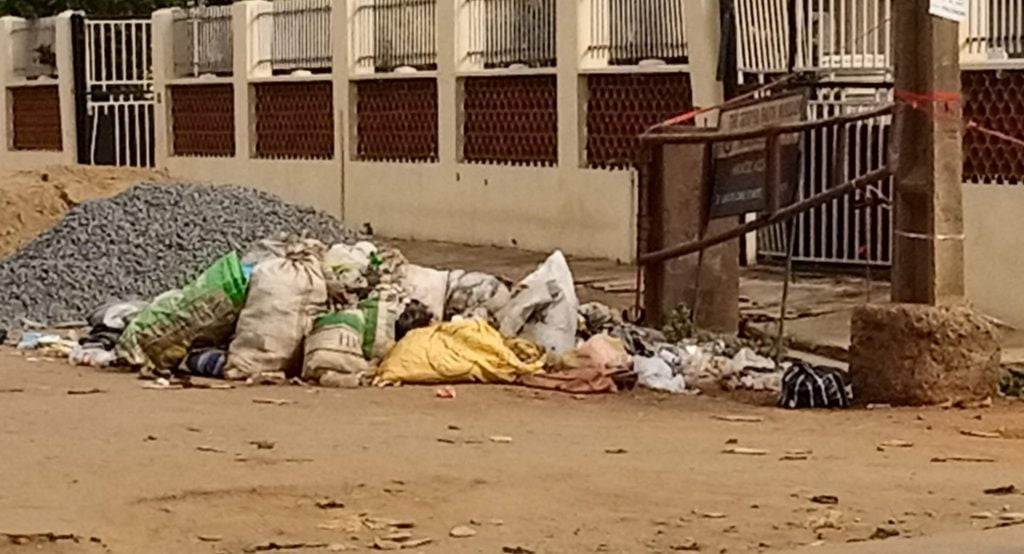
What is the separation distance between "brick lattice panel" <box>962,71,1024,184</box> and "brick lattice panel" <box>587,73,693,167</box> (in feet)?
11.9

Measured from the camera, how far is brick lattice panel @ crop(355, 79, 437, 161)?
22094 millimetres

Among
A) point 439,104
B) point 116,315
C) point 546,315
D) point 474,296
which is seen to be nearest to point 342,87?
point 439,104

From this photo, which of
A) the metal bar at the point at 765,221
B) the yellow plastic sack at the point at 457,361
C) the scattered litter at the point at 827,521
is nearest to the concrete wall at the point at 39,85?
the metal bar at the point at 765,221

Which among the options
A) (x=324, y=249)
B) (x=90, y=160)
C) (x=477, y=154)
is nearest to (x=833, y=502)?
(x=324, y=249)

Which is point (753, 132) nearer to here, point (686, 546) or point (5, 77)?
point (686, 546)

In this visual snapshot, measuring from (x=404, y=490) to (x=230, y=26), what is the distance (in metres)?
18.0

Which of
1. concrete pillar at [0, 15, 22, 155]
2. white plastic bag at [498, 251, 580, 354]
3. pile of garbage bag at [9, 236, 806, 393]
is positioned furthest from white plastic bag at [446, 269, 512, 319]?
concrete pillar at [0, 15, 22, 155]

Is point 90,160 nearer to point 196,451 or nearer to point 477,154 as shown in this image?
point 477,154

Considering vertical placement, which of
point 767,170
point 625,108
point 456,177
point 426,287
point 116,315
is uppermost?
point 625,108

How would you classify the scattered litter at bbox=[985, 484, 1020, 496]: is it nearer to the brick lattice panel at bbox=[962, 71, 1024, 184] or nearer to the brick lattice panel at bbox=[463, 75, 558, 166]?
the brick lattice panel at bbox=[962, 71, 1024, 184]

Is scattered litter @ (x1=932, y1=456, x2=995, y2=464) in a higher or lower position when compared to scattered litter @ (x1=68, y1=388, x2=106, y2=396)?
higher

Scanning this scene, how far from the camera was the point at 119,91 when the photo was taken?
28.9 meters

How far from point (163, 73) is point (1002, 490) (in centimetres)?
2001

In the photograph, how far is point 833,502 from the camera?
8742mm
